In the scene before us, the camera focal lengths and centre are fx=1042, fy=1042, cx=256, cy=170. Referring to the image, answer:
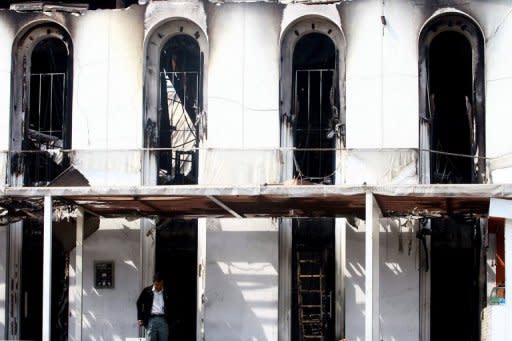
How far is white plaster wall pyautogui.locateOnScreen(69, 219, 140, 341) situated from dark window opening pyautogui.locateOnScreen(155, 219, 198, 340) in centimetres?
51

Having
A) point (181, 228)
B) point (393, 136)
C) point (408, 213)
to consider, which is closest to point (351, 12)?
point (393, 136)

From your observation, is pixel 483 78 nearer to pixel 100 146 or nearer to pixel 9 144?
pixel 100 146

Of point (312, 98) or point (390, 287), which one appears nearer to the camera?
point (390, 287)

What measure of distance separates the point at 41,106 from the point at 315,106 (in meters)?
5.44

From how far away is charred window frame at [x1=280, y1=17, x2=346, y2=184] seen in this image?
754 inches

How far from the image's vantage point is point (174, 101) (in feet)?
66.1

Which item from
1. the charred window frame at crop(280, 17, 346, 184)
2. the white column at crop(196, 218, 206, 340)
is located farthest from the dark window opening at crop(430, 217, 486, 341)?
the white column at crop(196, 218, 206, 340)

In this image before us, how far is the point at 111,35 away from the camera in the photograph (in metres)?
19.6

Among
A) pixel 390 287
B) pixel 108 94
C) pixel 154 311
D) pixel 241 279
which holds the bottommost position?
pixel 154 311

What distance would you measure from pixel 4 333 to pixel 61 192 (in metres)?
4.35

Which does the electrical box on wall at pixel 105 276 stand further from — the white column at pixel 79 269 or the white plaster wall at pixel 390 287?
the white plaster wall at pixel 390 287

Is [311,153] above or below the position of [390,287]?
above

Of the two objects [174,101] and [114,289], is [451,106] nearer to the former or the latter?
[174,101]

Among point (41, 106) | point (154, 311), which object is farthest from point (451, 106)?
point (41, 106)
